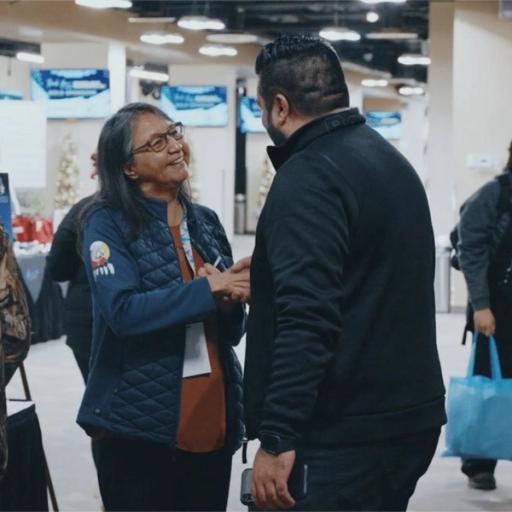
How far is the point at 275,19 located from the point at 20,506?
692 inches

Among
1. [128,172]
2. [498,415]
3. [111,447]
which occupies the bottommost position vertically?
[498,415]

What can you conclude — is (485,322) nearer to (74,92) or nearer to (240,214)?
(74,92)

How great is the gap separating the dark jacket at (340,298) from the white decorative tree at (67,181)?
462 inches

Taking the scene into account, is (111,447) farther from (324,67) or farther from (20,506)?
(324,67)

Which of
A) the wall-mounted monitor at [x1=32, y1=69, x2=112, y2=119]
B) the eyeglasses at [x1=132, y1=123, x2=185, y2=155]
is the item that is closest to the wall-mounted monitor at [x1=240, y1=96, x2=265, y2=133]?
the wall-mounted monitor at [x1=32, y1=69, x2=112, y2=119]

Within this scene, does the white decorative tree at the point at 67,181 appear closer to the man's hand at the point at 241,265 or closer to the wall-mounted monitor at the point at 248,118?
the wall-mounted monitor at the point at 248,118

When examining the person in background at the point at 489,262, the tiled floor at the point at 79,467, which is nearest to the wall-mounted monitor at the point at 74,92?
the tiled floor at the point at 79,467

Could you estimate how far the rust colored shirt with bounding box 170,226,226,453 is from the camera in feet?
8.96

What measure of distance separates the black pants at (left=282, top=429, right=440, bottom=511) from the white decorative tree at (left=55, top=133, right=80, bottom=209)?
1178cm

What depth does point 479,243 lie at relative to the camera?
16.0ft

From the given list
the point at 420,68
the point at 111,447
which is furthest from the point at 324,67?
the point at 420,68

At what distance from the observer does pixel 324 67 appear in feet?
7.59

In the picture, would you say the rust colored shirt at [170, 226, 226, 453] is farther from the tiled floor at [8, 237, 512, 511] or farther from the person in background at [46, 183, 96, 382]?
the tiled floor at [8, 237, 512, 511]

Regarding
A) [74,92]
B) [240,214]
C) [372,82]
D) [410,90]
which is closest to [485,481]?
[74,92]
